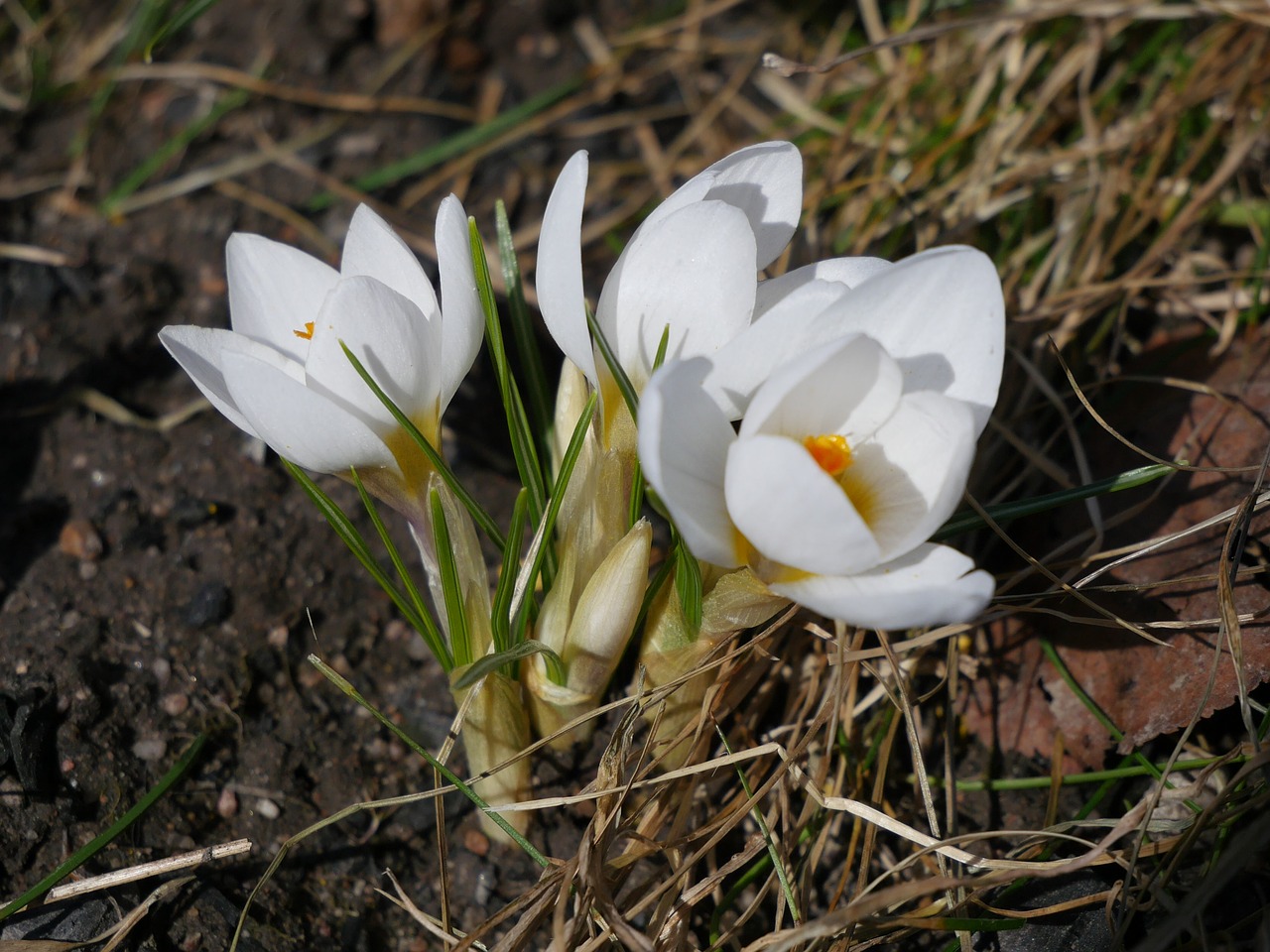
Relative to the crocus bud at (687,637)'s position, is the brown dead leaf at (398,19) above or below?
above

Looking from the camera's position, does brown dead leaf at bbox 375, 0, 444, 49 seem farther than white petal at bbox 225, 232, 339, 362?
Yes

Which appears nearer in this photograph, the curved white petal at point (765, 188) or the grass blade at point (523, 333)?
the curved white petal at point (765, 188)

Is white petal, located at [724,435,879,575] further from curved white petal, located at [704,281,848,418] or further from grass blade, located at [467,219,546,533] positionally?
grass blade, located at [467,219,546,533]

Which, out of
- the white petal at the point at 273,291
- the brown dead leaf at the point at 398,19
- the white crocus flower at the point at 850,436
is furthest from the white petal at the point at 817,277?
the brown dead leaf at the point at 398,19

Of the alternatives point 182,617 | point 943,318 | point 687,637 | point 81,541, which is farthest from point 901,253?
point 81,541

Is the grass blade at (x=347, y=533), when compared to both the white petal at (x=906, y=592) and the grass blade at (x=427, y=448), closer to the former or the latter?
the grass blade at (x=427, y=448)

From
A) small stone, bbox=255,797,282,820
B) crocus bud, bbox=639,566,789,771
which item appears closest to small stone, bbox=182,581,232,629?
small stone, bbox=255,797,282,820
